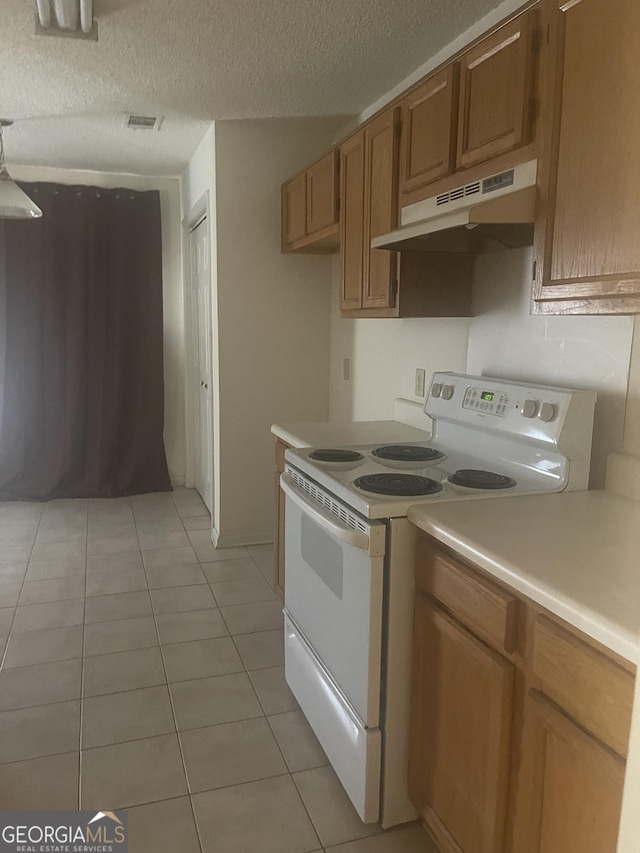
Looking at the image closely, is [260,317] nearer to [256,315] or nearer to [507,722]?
[256,315]

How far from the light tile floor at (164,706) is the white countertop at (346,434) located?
0.87 metres

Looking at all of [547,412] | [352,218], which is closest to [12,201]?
[352,218]

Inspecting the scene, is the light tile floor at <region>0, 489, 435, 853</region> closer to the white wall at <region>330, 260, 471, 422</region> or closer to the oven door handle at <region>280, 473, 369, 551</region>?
the oven door handle at <region>280, 473, 369, 551</region>

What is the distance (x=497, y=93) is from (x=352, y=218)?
1013mm

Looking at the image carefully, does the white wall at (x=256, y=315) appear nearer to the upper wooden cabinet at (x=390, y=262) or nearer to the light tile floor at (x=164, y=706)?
the light tile floor at (x=164, y=706)

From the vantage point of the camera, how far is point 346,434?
2604mm

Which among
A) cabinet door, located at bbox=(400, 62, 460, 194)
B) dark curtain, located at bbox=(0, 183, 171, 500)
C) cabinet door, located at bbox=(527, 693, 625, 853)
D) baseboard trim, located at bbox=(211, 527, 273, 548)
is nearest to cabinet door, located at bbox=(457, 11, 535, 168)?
cabinet door, located at bbox=(400, 62, 460, 194)

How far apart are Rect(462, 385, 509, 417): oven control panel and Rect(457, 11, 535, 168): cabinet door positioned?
2.23 feet

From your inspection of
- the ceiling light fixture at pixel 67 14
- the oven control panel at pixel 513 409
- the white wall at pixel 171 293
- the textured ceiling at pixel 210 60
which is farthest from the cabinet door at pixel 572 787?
the white wall at pixel 171 293

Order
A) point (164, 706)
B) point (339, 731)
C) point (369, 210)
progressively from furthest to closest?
1. point (369, 210)
2. point (164, 706)
3. point (339, 731)

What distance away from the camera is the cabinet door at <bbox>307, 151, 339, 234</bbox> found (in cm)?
287

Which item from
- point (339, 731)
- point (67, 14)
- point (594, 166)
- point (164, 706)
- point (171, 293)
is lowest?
point (164, 706)

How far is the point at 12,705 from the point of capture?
2.27m

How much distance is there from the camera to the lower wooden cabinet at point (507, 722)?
1.06 meters
